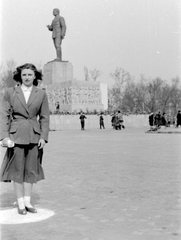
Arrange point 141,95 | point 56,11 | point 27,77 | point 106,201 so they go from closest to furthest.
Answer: point 27,77 < point 106,201 < point 56,11 < point 141,95

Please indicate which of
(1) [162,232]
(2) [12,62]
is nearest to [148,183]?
(1) [162,232]

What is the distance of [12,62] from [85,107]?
28.1 m

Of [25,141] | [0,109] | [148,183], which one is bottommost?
[148,183]

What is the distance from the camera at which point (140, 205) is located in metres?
4.77

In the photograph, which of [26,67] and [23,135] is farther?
[26,67]

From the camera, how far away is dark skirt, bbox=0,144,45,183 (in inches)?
174

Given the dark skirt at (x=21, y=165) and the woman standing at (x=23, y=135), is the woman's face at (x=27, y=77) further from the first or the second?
the dark skirt at (x=21, y=165)

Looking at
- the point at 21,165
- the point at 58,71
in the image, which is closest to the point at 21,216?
the point at 21,165

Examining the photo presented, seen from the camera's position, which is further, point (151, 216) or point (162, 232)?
point (151, 216)

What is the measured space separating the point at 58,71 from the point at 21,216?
33.2m

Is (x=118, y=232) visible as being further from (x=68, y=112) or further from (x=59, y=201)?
(x=68, y=112)

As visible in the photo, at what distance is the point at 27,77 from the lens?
15.2 feet

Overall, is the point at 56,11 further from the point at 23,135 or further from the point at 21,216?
the point at 21,216

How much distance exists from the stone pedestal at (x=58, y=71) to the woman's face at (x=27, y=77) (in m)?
32.2
